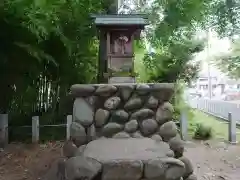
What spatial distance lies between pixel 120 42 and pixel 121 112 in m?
1.17

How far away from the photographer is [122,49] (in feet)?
13.1

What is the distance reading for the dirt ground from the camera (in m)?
4.25

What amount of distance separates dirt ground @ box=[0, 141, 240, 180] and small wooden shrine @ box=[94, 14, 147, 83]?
1.63m

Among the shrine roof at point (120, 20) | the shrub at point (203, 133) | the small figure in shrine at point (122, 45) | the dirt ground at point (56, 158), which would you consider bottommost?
the dirt ground at point (56, 158)

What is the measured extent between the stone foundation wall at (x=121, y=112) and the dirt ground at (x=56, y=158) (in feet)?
4.02

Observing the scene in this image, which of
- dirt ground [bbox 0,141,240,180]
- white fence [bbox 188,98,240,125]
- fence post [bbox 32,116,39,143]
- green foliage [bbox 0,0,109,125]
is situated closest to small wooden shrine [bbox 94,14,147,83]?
green foliage [bbox 0,0,109,125]

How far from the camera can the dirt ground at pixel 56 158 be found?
4254 millimetres

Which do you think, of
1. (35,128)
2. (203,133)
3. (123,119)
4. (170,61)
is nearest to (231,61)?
(170,61)

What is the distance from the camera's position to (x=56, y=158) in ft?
16.6

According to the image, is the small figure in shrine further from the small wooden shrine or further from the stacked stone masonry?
the stacked stone masonry

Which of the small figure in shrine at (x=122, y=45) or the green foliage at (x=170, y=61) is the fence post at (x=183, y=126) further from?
the small figure in shrine at (x=122, y=45)

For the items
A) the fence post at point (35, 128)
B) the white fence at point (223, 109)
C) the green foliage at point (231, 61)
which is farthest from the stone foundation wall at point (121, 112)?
the white fence at point (223, 109)

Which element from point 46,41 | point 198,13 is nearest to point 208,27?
point 198,13

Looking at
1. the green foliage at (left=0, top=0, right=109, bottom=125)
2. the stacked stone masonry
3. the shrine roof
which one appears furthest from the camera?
the green foliage at (left=0, top=0, right=109, bottom=125)
